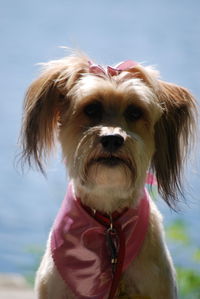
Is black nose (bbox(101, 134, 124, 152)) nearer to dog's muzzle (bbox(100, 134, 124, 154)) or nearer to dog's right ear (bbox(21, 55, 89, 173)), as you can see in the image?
dog's muzzle (bbox(100, 134, 124, 154))

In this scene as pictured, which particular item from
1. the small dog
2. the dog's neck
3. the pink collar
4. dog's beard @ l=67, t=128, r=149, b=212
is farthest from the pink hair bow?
the pink collar

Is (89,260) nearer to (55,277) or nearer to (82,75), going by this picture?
(55,277)

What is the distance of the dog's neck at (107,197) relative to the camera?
3.80 m

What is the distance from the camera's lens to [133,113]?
3.84m

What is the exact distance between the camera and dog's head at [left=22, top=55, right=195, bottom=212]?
11.9ft

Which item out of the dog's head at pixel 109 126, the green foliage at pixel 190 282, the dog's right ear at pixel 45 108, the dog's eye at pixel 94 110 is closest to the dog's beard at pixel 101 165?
the dog's head at pixel 109 126

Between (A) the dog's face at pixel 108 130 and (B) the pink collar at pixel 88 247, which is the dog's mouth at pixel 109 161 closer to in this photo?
(A) the dog's face at pixel 108 130

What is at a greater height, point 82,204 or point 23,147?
point 23,147

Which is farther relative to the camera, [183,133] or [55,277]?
[183,133]

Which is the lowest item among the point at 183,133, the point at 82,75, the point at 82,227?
the point at 82,227

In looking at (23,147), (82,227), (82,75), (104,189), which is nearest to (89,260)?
(82,227)

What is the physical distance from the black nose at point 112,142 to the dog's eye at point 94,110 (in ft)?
1.01

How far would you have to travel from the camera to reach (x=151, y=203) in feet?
13.5

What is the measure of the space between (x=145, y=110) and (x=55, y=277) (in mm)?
1109
